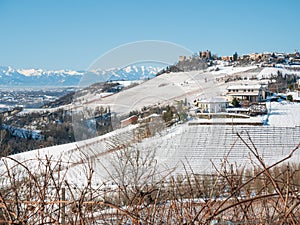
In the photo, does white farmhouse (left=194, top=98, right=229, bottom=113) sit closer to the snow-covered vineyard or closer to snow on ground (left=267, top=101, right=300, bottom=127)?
the snow-covered vineyard

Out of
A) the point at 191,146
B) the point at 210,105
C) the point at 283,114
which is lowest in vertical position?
the point at 191,146

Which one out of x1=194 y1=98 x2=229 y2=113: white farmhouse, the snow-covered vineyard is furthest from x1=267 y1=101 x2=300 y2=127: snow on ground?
x1=194 y1=98 x2=229 y2=113: white farmhouse

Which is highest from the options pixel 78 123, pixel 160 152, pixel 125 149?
pixel 78 123

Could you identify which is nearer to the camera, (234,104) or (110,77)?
(110,77)

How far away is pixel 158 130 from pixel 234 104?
214 inches

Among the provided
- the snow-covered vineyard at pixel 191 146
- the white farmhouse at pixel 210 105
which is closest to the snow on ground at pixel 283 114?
the snow-covered vineyard at pixel 191 146

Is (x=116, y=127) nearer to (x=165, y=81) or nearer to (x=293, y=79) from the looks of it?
(x=165, y=81)

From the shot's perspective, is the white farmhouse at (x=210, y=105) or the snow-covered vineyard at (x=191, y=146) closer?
the snow-covered vineyard at (x=191, y=146)

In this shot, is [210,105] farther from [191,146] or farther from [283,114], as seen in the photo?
[283,114]

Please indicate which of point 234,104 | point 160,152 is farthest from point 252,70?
point 160,152

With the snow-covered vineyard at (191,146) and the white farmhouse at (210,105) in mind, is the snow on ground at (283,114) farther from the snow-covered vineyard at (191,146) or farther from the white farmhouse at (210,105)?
the white farmhouse at (210,105)

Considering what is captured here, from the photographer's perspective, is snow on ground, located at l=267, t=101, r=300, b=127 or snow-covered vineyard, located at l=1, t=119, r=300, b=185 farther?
snow on ground, located at l=267, t=101, r=300, b=127

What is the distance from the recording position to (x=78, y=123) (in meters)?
3.82

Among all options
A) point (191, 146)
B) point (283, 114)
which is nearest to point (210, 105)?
point (191, 146)
